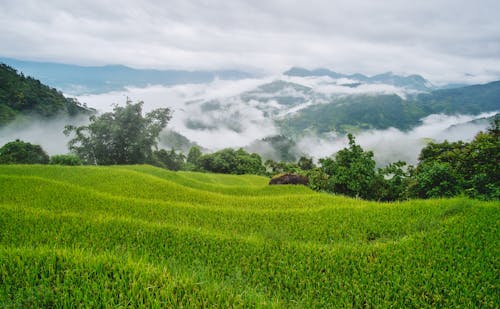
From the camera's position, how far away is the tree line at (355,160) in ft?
47.2

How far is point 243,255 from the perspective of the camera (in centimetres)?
633

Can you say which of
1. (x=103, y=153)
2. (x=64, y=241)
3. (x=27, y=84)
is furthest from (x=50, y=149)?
(x=64, y=241)

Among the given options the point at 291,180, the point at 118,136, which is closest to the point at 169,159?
the point at 118,136

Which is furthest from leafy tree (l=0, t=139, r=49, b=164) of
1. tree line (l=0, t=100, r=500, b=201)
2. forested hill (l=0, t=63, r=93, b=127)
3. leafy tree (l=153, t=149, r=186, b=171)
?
forested hill (l=0, t=63, r=93, b=127)

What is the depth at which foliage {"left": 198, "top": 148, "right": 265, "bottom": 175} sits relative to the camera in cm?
6294

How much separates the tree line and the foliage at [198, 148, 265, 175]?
7.30 meters

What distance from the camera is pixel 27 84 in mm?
103375

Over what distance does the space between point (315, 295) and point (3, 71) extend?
13460cm

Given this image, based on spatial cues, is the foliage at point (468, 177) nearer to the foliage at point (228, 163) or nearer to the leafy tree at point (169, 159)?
the leafy tree at point (169, 159)

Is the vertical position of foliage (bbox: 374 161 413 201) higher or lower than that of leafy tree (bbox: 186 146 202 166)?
lower

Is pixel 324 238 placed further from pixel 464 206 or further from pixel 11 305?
pixel 11 305

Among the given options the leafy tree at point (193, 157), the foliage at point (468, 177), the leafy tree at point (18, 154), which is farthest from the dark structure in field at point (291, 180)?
the leafy tree at point (193, 157)

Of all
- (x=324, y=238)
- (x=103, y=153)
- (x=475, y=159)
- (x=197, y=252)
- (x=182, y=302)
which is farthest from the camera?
(x=103, y=153)

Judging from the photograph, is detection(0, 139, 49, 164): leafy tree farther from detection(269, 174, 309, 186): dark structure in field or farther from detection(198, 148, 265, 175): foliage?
detection(269, 174, 309, 186): dark structure in field
